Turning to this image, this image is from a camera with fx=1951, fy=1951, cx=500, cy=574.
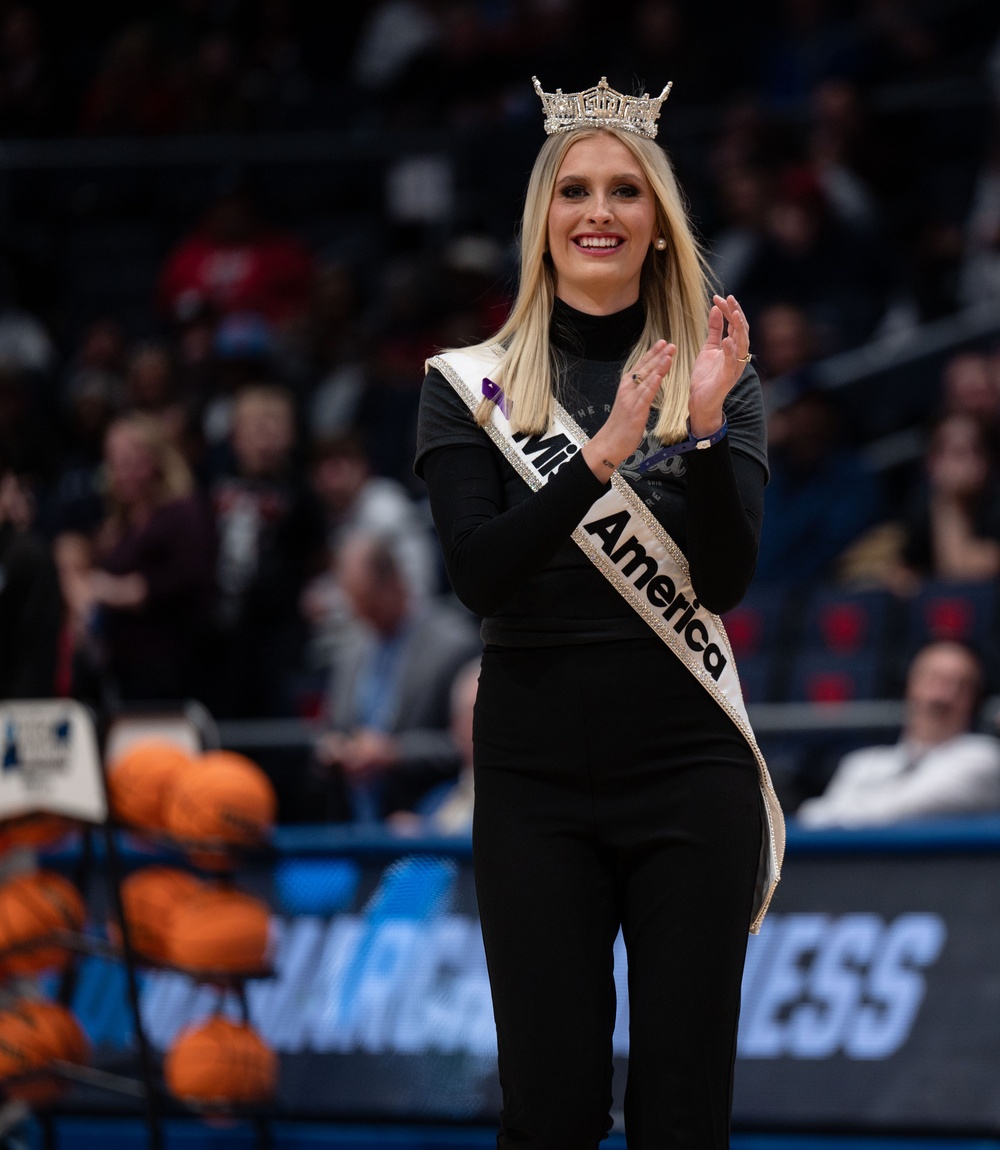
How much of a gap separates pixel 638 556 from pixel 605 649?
5.8 inches

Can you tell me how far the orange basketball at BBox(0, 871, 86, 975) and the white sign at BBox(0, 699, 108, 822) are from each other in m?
0.21

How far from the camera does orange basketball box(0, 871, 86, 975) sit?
201 inches

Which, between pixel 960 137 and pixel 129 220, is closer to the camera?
pixel 960 137

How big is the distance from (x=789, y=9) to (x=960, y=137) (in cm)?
152

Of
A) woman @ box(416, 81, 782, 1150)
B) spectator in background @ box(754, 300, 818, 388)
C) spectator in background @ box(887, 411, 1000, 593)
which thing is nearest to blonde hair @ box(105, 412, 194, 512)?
spectator in background @ box(754, 300, 818, 388)

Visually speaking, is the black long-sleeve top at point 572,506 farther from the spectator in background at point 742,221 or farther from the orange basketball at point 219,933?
the spectator in background at point 742,221

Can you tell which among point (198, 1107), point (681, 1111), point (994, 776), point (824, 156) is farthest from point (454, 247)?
point (681, 1111)

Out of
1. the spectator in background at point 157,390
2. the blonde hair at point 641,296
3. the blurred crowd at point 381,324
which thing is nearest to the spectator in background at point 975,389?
the blurred crowd at point 381,324

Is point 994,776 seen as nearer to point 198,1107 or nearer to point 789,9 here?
point 198,1107

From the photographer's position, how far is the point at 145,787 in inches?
207

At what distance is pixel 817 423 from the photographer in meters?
8.00

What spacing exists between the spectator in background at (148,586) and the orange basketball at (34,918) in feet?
8.38

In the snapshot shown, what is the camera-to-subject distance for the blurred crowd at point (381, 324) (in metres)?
7.37

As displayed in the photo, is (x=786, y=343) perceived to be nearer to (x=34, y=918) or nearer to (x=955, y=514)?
(x=955, y=514)
